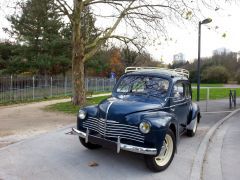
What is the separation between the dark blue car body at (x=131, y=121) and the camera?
4.70 metres

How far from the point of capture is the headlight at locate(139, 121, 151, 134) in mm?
4648

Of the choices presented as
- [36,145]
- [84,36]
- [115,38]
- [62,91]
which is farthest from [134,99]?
[62,91]

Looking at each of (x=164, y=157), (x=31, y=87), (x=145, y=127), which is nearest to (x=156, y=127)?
(x=145, y=127)

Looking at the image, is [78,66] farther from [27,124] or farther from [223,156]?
[223,156]

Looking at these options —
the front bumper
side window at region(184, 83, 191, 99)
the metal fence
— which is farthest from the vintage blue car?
the metal fence

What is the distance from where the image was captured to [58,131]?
299 inches

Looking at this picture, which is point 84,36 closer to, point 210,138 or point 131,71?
point 131,71

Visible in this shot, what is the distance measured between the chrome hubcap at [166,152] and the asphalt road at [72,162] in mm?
169

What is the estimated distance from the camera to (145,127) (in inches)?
184

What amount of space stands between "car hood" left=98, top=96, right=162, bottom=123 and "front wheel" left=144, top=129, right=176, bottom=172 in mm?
622

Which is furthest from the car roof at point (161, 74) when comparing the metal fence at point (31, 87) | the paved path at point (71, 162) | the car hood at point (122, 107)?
the metal fence at point (31, 87)

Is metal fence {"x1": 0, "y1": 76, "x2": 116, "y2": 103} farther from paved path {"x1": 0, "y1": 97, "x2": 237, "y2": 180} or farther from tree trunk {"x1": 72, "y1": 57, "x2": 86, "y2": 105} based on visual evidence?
paved path {"x1": 0, "y1": 97, "x2": 237, "y2": 180}

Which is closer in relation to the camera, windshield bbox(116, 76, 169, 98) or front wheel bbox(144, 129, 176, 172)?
front wheel bbox(144, 129, 176, 172)

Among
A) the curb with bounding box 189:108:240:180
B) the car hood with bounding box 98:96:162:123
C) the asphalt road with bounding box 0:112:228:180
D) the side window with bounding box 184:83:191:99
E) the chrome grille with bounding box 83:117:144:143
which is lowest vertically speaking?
the curb with bounding box 189:108:240:180
